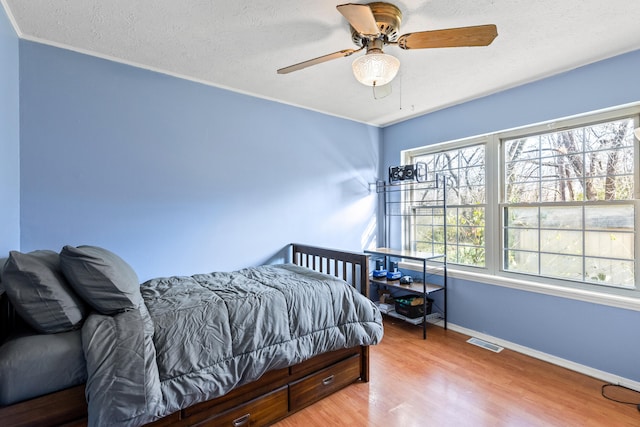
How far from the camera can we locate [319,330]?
1.97 m

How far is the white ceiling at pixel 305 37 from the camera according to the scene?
5.62ft

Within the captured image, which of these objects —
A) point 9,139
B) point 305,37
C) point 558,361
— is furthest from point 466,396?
point 9,139

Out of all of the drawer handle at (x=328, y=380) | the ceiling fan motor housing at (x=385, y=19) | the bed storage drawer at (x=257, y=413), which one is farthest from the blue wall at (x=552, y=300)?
the bed storage drawer at (x=257, y=413)

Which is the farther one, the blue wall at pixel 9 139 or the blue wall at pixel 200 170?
the blue wall at pixel 200 170

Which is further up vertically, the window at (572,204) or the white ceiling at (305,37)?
the white ceiling at (305,37)

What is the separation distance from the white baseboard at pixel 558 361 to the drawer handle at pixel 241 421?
2.34 metres

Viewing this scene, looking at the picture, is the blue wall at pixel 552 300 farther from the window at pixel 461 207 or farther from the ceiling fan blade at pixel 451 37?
the ceiling fan blade at pixel 451 37

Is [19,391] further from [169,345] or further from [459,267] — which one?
[459,267]

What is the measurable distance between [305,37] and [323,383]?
7.48ft

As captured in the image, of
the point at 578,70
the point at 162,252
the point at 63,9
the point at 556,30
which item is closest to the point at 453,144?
the point at 578,70

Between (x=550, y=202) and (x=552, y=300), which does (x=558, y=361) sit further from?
(x=550, y=202)

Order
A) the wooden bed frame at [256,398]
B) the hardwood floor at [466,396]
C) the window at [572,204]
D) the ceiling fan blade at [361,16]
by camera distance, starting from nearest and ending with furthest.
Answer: the wooden bed frame at [256,398] → the ceiling fan blade at [361,16] → the hardwood floor at [466,396] → the window at [572,204]

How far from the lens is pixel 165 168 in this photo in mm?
2510

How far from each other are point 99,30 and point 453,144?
3218 millimetres
